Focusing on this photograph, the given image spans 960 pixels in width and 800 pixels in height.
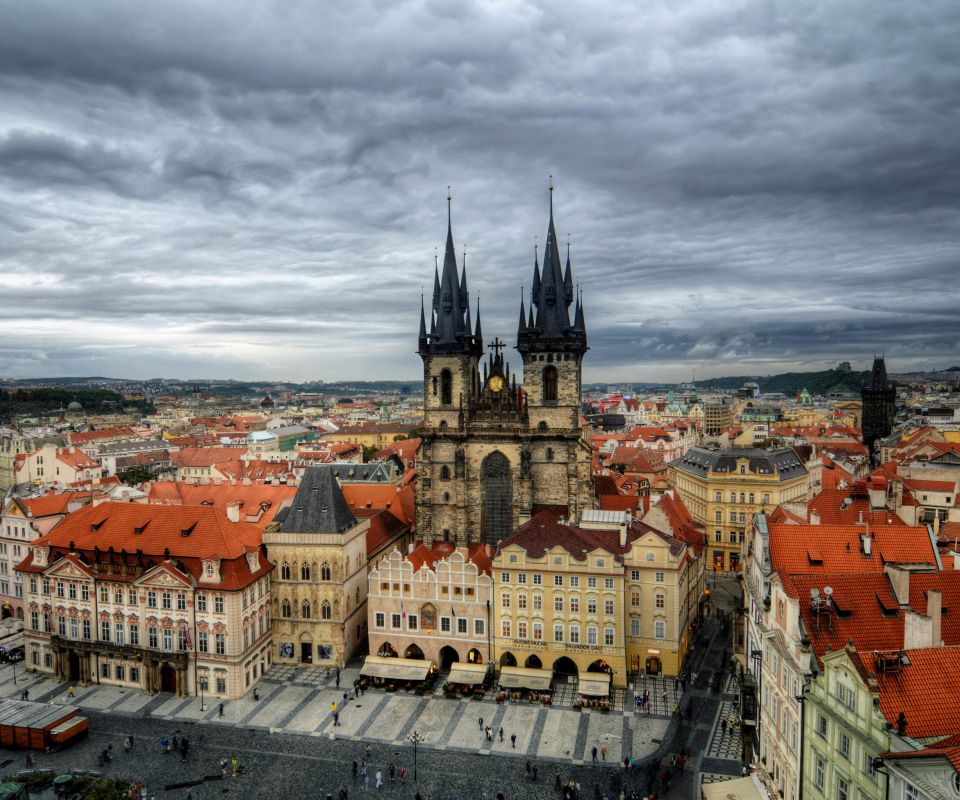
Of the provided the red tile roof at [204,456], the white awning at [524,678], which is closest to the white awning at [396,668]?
the white awning at [524,678]

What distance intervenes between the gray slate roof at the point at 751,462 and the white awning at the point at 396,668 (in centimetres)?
6060

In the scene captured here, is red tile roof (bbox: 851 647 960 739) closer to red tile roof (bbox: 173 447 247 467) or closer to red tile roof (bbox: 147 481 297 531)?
red tile roof (bbox: 147 481 297 531)

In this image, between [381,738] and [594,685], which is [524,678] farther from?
[381,738]

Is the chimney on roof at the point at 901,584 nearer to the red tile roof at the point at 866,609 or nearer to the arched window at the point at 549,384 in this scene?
the red tile roof at the point at 866,609

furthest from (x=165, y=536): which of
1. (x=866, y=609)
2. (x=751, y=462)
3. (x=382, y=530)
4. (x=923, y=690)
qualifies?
(x=751, y=462)

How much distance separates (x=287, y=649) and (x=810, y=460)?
99562mm

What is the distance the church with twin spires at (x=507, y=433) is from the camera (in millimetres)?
82188

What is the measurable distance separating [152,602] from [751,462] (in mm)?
84005

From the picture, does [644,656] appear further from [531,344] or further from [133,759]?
[133,759]

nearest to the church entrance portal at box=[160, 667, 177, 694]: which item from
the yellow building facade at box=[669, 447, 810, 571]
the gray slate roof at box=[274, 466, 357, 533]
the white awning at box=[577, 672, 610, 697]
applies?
the gray slate roof at box=[274, 466, 357, 533]

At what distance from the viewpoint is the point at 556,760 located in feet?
166

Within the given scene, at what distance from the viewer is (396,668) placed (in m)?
63.9

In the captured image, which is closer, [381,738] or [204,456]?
[381,738]

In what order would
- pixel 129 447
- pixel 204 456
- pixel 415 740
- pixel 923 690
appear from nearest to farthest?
pixel 923 690, pixel 415 740, pixel 204 456, pixel 129 447
